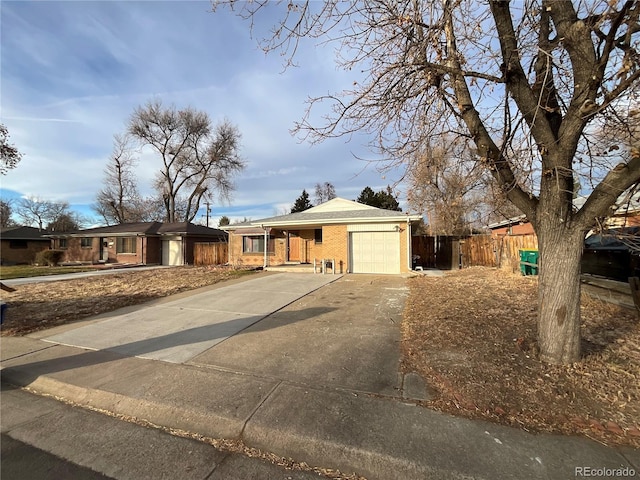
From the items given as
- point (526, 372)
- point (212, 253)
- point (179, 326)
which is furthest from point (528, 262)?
point (212, 253)

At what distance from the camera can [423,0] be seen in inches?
169

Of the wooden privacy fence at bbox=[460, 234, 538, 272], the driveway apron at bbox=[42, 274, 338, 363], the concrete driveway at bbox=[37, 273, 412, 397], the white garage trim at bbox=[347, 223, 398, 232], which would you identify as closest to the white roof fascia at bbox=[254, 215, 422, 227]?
the white garage trim at bbox=[347, 223, 398, 232]

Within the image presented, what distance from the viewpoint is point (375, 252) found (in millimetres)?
15469

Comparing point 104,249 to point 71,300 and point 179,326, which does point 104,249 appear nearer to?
point 71,300

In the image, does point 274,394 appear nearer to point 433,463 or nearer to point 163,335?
point 433,463

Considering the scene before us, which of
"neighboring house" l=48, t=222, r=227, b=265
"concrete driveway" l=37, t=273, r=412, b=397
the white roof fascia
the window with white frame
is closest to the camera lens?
"concrete driveway" l=37, t=273, r=412, b=397

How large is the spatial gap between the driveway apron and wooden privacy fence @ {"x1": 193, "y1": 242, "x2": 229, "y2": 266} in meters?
13.9

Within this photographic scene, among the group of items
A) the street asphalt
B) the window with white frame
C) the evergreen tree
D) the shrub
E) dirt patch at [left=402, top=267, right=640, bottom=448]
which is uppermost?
the evergreen tree

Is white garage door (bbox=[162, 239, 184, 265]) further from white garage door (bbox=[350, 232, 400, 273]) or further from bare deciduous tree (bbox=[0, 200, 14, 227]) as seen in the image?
bare deciduous tree (bbox=[0, 200, 14, 227])

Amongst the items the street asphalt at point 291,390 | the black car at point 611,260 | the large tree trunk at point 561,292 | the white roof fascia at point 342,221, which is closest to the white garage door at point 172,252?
the white roof fascia at point 342,221

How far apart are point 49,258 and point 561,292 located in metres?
32.0

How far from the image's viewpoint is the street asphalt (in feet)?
7.86

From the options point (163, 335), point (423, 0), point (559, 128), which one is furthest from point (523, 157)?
point (163, 335)

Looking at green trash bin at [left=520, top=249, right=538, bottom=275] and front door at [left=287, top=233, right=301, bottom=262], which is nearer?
green trash bin at [left=520, top=249, right=538, bottom=275]
